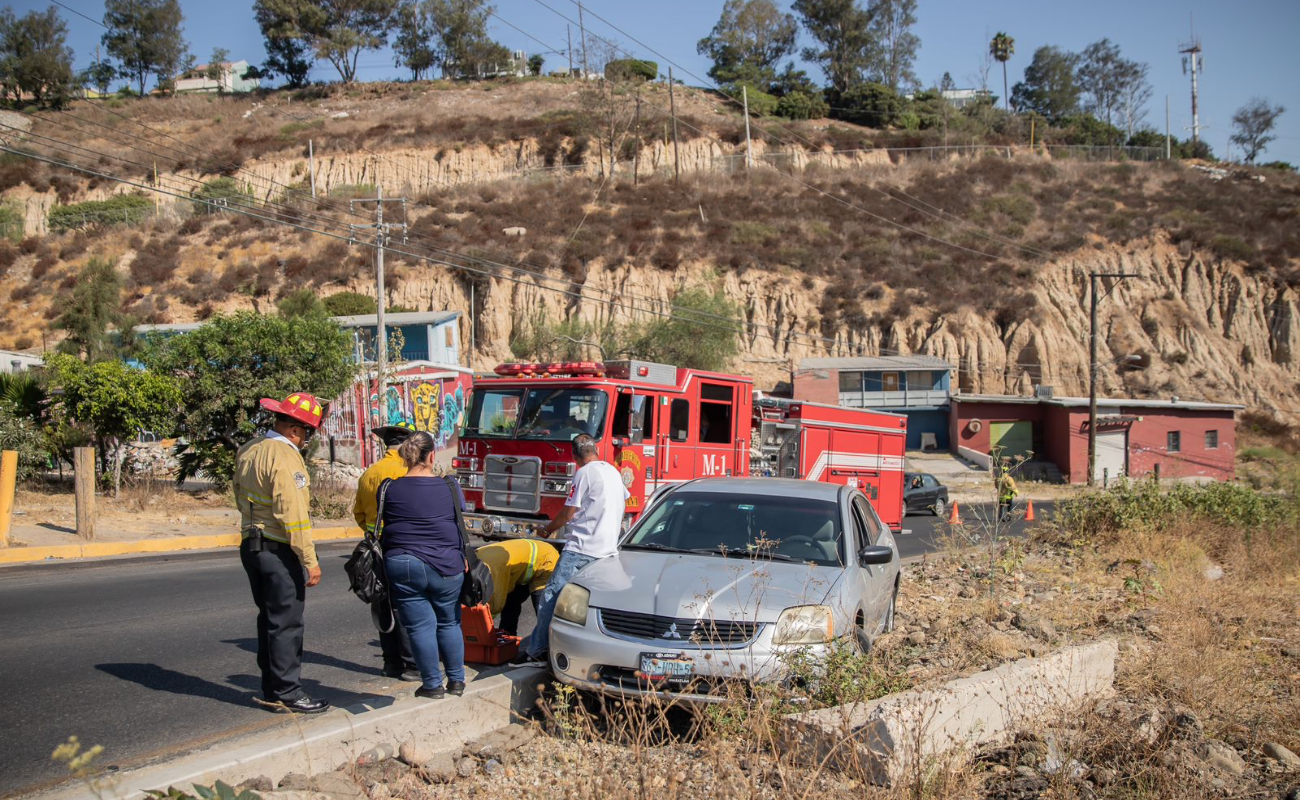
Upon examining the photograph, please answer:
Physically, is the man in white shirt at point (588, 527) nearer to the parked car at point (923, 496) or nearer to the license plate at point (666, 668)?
the license plate at point (666, 668)

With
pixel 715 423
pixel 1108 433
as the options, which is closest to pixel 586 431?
pixel 715 423

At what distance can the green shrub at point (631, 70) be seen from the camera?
74750 millimetres

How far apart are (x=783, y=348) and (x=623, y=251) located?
10.3 metres

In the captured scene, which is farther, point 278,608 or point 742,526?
point 742,526

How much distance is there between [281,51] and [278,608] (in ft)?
312

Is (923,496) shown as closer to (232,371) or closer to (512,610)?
(232,371)

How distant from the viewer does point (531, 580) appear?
7039 millimetres

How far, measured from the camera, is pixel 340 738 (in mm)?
4688

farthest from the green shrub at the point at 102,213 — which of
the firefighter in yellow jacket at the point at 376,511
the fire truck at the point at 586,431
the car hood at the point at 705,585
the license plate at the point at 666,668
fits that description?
the license plate at the point at 666,668

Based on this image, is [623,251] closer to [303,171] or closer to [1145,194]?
[303,171]

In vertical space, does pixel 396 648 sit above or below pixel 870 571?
below

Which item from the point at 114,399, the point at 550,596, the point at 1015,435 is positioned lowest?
the point at 1015,435

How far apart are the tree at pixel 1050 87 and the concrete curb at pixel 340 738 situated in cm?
10071

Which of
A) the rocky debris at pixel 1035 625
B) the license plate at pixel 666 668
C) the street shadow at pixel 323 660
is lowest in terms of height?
the street shadow at pixel 323 660
